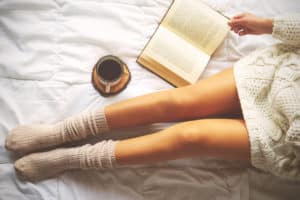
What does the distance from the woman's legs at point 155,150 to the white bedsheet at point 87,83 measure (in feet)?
0.14

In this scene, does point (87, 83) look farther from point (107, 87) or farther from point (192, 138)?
point (192, 138)

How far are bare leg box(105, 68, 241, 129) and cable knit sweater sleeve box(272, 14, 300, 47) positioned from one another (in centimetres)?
15

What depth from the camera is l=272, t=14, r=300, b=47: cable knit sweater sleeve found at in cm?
77

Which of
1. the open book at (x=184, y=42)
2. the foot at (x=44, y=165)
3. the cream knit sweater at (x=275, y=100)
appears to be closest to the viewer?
the cream knit sweater at (x=275, y=100)

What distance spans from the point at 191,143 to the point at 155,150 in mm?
91

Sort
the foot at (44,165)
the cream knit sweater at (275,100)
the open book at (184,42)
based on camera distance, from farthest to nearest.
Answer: the open book at (184,42) < the foot at (44,165) < the cream knit sweater at (275,100)

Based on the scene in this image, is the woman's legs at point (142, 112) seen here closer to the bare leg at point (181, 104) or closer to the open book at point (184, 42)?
the bare leg at point (181, 104)

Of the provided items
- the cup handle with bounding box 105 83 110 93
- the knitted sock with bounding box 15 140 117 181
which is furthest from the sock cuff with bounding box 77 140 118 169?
the cup handle with bounding box 105 83 110 93

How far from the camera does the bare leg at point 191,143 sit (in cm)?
77

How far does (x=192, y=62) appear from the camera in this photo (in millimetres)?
955

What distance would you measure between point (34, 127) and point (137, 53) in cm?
35

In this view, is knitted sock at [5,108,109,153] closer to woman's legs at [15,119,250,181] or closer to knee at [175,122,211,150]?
woman's legs at [15,119,250,181]

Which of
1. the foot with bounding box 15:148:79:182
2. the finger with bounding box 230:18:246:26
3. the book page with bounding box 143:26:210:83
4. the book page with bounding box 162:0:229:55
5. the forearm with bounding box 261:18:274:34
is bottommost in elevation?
the foot with bounding box 15:148:79:182

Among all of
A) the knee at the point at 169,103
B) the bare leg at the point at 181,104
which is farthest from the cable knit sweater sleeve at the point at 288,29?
the knee at the point at 169,103
